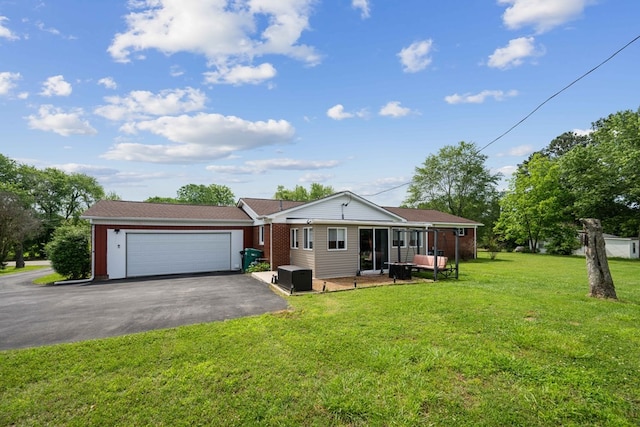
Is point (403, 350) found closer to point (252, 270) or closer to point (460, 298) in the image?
point (460, 298)

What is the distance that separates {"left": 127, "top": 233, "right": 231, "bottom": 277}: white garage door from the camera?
14.9 meters

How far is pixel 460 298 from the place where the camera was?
28.8ft

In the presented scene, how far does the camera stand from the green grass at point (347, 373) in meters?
3.54

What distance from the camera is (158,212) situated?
16.2 meters

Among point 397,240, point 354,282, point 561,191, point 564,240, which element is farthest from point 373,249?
point 561,191

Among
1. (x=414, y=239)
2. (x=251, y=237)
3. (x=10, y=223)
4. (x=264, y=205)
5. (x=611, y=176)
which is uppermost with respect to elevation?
(x=611, y=176)

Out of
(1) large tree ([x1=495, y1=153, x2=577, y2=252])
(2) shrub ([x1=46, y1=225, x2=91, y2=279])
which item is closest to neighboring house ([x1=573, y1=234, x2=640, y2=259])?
(1) large tree ([x1=495, y1=153, x2=577, y2=252])

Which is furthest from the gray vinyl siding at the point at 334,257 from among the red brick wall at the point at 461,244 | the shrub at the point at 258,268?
the red brick wall at the point at 461,244

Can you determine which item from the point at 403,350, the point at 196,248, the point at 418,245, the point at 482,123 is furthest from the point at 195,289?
the point at 482,123

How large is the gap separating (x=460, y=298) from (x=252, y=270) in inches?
395

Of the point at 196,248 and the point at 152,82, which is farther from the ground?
the point at 152,82

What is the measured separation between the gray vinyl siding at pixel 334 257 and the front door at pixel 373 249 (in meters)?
0.77

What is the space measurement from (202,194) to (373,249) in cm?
5728

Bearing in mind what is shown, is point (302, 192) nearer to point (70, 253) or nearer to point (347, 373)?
point (70, 253)
